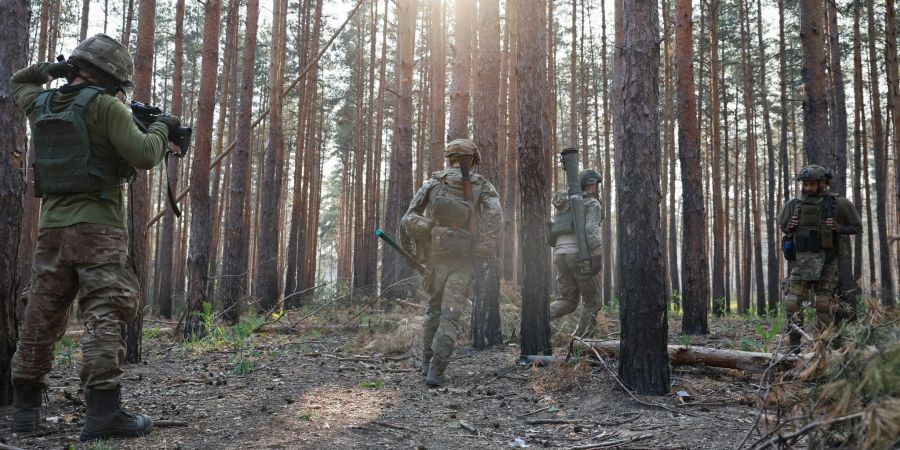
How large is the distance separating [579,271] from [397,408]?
3.56 m

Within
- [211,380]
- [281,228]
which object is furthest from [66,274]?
[281,228]

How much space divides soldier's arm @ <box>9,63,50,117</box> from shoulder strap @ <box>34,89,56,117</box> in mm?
113

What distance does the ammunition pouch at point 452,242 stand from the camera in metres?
5.56

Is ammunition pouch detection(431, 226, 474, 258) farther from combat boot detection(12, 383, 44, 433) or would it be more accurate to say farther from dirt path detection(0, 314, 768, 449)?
combat boot detection(12, 383, 44, 433)

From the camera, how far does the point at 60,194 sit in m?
3.32

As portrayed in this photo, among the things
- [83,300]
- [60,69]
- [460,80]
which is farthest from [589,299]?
[60,69]

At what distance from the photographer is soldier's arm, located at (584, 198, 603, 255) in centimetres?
696

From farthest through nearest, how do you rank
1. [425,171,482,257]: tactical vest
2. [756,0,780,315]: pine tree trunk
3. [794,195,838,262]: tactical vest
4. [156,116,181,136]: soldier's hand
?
[756,0,780,315]: pine tree trunk
[794,195,838,262]: tactical vest
[425,171,482,257]: tactical vest
[156,116,181,136]: soldier's hand

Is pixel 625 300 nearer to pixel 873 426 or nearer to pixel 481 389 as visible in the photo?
pixel 481 389

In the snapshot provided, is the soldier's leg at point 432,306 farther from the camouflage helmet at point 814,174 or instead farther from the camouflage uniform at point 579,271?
the camouflage helmet at point 814,174

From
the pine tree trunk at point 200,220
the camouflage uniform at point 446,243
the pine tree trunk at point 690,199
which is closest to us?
the camouflage uniform at point 446,243

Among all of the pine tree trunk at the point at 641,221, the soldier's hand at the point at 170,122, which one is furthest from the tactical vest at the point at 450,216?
the soldier's hand at the point at 170,122

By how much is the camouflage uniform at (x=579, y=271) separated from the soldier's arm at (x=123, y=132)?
5.06m

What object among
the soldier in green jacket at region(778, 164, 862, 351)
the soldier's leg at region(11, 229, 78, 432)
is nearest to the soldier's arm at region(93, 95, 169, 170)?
the soldier's leg at region(11, 229, 78, 432)
